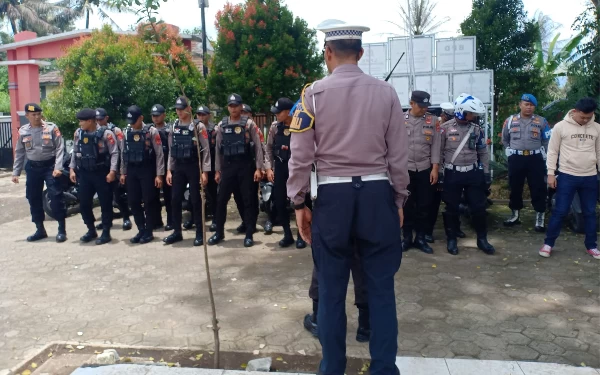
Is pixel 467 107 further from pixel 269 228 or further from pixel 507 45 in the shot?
pixel 507 45

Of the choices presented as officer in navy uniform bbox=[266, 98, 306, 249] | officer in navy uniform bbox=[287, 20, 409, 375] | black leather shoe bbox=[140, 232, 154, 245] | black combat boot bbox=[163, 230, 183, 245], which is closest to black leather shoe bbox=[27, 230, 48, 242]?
black leather shoe bbox=[140, 232, 154, 245]

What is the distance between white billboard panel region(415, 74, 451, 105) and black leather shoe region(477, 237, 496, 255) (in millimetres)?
6127

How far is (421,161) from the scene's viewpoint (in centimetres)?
668

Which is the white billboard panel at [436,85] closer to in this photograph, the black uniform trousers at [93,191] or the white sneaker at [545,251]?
the white sneaker at [545,251]

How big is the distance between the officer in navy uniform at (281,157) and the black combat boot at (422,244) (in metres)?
1.50

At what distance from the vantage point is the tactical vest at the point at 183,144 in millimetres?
7250

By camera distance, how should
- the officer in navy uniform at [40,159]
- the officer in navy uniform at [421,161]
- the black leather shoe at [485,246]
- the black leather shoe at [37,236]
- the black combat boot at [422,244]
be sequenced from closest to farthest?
the officer in navy uniform at [421,161] → the black leather shoe at [485,246] → the black combat boot at [422,244] → the officer in navy uniform at [40,159] → the black leather shoe at [37,236]

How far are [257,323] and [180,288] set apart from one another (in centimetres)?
136

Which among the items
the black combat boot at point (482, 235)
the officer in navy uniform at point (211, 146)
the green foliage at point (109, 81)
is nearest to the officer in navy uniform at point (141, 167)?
the officer in navy uniform at point (211, 146)

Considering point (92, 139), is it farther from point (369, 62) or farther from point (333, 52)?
point (369, 62)

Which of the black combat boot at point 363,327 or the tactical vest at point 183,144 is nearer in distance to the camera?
the black combat boot at point 363,327

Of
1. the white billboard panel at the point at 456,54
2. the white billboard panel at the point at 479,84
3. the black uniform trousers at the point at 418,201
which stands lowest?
the black uniform trousers at the point at 418,201

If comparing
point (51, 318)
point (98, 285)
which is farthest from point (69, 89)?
point (51, 318)

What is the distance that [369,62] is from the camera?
1282cm
